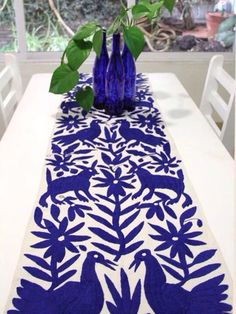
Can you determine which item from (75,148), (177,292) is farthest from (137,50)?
(177,292)

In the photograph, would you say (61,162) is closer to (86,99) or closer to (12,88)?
(86,99)

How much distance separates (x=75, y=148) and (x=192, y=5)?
2053 mm

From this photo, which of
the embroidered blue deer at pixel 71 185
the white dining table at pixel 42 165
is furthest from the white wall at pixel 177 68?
the embroidered blue deer at pixel 71 185

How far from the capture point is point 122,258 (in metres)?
0.86

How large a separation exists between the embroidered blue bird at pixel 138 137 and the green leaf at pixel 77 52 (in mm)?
271

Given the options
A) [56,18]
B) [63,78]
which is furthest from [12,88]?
[56,18]

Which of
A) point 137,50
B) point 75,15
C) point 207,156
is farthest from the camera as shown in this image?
point 75,15

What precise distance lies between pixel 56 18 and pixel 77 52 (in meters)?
1.61

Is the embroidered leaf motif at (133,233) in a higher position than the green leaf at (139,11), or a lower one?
lower

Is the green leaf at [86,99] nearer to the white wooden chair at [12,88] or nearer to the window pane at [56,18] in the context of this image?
the white wooden chair at [12,88]

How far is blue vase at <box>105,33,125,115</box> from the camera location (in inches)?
59.1

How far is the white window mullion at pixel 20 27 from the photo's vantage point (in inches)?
110

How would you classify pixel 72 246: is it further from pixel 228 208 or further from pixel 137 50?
pixel 137 50

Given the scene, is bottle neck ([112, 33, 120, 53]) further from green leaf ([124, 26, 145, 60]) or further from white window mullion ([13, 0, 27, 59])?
white window mullion ([13, 0, 27, 59])
